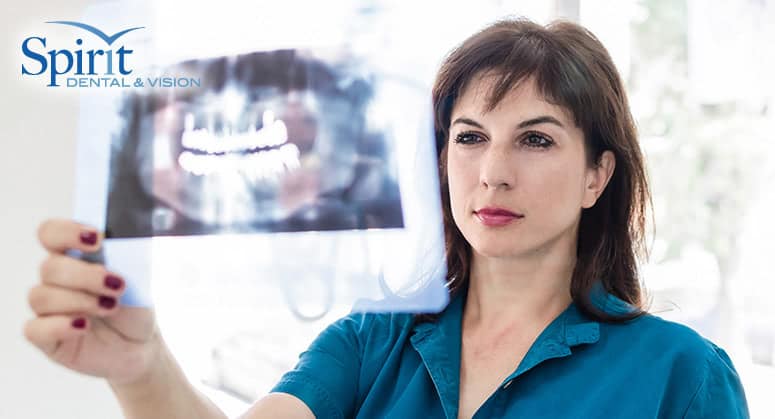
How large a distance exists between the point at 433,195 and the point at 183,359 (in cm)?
60

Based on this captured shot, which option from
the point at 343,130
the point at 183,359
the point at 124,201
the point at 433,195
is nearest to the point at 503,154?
the point at 433,195

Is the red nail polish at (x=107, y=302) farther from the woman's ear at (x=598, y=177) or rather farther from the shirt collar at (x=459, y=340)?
the woman's ear at (x=598, y=177)

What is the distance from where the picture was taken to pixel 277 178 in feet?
4.18

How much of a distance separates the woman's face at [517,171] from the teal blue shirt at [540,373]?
5.4 inches

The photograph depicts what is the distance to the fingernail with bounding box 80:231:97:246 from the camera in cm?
79

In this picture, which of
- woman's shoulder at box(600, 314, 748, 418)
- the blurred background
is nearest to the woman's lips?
woman's shoulder at box(600, 314, 748, 418)

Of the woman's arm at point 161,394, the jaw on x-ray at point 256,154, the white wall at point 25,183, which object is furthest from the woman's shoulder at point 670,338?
the white wall at point 25,183

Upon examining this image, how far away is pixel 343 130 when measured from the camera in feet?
4.29

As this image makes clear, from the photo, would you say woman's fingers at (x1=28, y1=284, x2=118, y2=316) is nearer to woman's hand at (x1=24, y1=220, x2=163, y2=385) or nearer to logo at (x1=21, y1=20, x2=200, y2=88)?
woman's hand at (x1=24, y1=220, x2=163, y2=385)

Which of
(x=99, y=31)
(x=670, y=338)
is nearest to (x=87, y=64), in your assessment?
→ (x=99, y=31)

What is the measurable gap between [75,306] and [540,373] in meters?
0.57

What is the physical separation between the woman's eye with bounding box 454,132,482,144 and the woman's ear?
0.16m

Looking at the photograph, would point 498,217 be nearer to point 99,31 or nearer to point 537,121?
point 537,121

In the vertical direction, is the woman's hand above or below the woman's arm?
above
